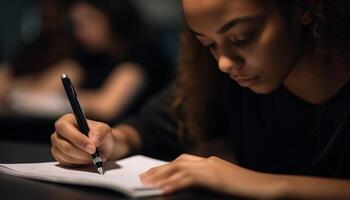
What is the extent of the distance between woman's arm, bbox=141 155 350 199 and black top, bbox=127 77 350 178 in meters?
A: 0.21

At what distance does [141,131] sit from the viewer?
1.29 meters

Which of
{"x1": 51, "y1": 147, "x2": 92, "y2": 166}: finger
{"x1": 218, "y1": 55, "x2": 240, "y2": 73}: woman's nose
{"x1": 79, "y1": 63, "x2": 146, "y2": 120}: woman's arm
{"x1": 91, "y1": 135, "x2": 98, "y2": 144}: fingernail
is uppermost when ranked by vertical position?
{"x1": 79, "y1": 63, "x2": 146, "y2": 120}: woman's arm

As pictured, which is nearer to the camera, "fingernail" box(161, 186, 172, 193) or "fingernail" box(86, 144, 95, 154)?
"fingernail" box(161, 186, 172, 193)

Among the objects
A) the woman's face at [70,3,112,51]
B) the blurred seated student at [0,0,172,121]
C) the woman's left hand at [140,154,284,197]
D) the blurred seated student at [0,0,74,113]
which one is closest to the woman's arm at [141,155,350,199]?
the woman's left hand at [140,154,284,197]

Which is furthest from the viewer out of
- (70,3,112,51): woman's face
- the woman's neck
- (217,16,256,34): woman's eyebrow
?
(70,3,112,51): woman's face

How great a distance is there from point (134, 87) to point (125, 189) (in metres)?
2.07

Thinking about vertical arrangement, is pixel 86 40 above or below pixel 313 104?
above

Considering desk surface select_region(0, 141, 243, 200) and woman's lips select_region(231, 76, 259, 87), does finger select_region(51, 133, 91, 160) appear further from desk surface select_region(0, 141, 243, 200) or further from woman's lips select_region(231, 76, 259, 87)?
woman's lips select_region(231, 76, 259, 87)

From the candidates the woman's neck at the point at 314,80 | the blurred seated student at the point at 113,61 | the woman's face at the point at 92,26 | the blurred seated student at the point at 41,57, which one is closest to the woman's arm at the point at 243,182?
the woman's neck at the point at 314,80

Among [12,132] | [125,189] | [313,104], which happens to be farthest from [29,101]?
[125,189]

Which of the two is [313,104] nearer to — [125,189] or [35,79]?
[125,189]

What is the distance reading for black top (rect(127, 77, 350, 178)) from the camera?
991mm

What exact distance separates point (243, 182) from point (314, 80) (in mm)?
338

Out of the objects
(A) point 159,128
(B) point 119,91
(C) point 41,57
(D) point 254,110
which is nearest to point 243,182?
(D) point 254,110
